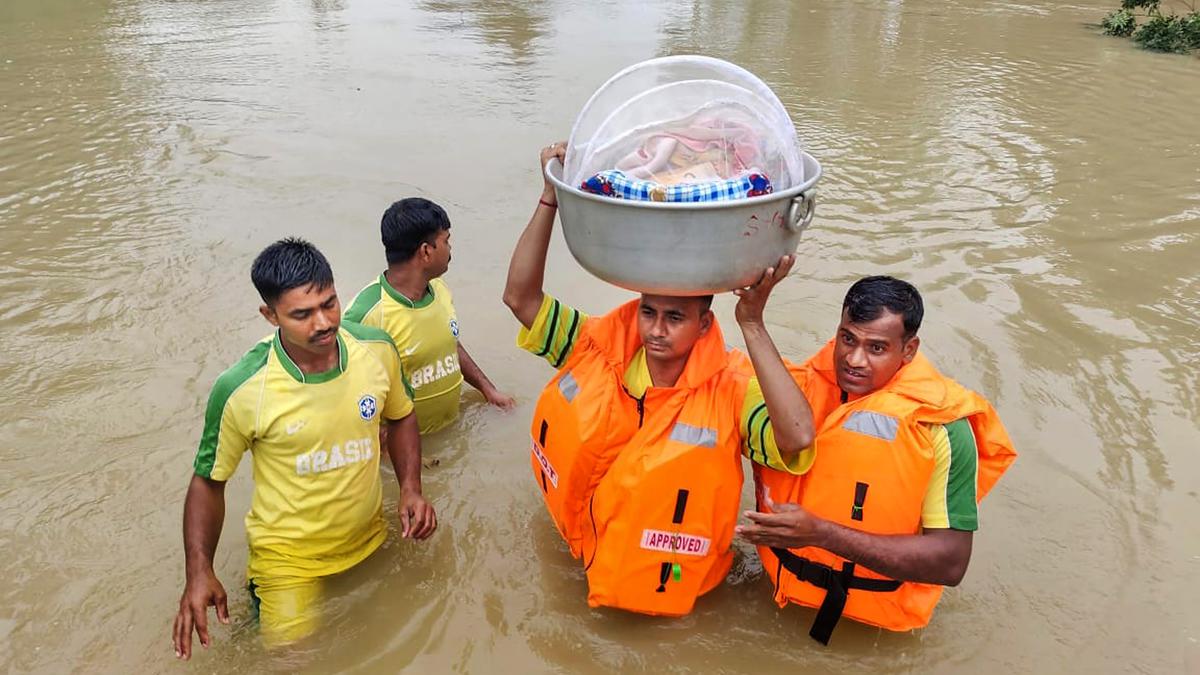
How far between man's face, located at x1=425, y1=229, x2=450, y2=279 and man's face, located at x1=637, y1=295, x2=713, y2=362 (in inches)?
48.8

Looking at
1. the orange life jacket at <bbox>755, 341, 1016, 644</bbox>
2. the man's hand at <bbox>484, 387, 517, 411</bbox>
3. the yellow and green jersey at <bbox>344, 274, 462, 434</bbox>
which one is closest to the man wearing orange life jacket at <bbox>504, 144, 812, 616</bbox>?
the orange life jacket at <bbox>755, 341, 1016, 644</bbox>

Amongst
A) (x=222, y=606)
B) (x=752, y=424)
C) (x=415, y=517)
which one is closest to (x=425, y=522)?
(x=415, y=517)

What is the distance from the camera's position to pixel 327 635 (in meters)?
3.02

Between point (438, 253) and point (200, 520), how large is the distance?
57.8 inches

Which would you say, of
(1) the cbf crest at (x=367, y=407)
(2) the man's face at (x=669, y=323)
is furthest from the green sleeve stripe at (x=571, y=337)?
(1) the cbf crest at (x=367, y=407)

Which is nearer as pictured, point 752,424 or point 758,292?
point 758,292

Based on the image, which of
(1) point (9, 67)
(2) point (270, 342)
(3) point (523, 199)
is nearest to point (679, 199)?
(2) point (270, 342)

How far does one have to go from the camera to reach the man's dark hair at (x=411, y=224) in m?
3.56

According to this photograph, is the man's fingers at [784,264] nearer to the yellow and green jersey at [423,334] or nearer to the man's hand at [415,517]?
the man's hand at [415,517]

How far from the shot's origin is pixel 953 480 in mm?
2588

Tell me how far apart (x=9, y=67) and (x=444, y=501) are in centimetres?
1057

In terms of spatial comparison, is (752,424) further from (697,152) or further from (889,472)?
(697,152)

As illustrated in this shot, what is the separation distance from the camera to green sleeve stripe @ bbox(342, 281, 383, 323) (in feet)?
12.1

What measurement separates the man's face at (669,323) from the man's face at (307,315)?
99cm
